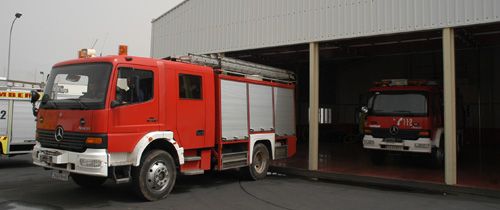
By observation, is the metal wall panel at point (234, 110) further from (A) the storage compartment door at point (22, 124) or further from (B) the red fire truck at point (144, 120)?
Result: (A) the storage compartment door at point (22, 124)

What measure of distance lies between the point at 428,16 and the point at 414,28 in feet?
1.22

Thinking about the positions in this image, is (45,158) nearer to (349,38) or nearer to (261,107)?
(261,107)

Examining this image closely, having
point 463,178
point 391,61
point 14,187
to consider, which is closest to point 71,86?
point 14,187

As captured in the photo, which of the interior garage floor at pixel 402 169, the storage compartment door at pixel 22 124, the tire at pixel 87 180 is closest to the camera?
the tire at pixel 87 180

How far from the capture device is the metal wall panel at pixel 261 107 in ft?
32.9

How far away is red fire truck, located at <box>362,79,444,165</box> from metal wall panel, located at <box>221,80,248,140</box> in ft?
14.7

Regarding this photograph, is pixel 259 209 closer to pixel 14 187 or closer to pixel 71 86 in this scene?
pixel 71 86

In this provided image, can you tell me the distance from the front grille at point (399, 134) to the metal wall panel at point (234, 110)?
14.6 feet

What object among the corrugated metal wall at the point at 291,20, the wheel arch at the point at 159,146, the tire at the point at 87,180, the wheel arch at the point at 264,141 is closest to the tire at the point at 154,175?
the wheel arch at the point at 159,146

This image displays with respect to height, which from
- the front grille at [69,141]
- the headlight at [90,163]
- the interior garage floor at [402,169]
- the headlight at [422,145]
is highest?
the front grille at [69,141]

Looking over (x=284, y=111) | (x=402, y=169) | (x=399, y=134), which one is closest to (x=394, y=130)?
(x=399, y=134)

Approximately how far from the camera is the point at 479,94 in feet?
72.3

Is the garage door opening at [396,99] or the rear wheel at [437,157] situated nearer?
the garage door opening at [396,99]

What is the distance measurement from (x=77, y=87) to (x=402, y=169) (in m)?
8.75
